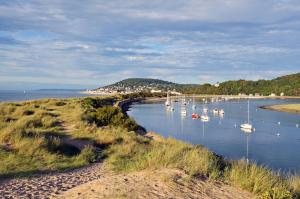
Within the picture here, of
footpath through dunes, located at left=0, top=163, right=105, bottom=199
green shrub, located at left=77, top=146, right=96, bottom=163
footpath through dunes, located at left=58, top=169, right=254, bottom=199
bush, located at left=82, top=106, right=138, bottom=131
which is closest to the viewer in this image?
footpath through dunes, located at left=58, top=169, right=254, bottom=199

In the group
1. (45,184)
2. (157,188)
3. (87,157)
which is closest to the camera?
(157,188)

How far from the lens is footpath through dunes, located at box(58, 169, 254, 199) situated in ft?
26.9

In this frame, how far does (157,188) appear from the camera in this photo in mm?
8602

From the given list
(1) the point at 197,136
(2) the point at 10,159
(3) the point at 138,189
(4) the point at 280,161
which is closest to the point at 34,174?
(2) the point at 10,159

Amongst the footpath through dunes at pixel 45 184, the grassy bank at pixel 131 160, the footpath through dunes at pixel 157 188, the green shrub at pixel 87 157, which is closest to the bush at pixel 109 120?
the grassy bank at pixel 131 160

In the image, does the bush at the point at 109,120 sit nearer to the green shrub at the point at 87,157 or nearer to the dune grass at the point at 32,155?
the dune grass at the point at 32,155

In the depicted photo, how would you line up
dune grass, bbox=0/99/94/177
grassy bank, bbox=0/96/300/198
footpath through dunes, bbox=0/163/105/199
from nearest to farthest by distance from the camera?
footpath through dunes, bbox=0/163/105/199 < grassy bank, bbox=0/96/300/198 < dune grass, bbox=0/99/94/177

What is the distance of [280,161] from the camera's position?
33000 mm

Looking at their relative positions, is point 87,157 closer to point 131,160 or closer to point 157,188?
point 131,160

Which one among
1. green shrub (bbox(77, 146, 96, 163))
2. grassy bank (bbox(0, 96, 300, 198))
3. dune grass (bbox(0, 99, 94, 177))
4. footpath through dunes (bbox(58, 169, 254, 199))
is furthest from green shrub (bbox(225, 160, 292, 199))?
green shrub (bbox(77, 146, 96, 163))

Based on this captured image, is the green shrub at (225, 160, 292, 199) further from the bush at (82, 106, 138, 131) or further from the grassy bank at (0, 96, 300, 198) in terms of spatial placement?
the bush at (82, 106, 138, 131)

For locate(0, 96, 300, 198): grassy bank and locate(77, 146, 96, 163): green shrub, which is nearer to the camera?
locate(0, 96, 300, 198): grassy bank

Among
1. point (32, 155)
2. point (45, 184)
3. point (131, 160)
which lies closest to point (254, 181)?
point (131, 160)

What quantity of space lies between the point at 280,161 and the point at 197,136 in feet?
58.1
